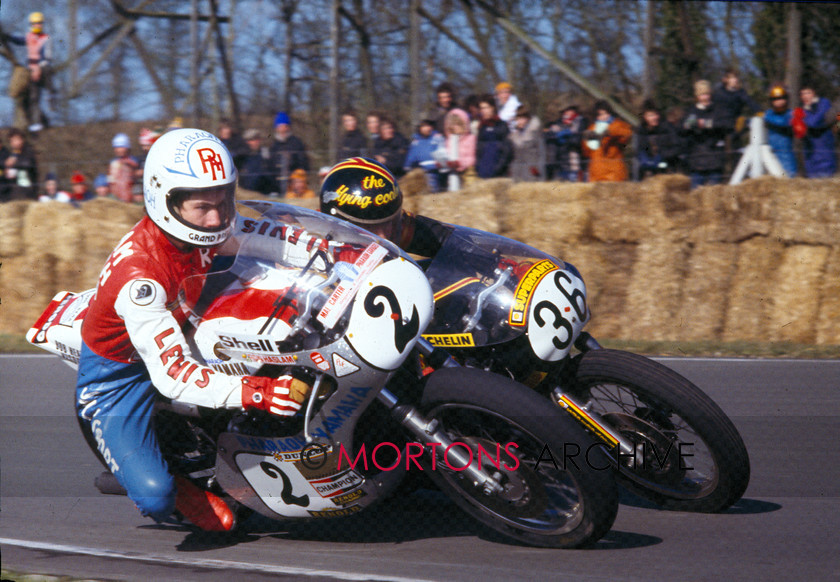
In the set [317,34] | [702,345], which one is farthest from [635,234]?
[317,34]

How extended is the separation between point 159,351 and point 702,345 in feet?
17.2

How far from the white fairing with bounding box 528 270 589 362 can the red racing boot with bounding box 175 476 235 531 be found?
4.29 feet

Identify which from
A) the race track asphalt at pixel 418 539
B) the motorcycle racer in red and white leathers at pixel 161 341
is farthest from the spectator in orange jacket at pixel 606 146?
the motorcycle racer in red and white leathers at pixel 161 341

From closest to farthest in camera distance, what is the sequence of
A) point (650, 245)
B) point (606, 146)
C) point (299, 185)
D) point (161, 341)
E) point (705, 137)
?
point (161, 341) → point (650, 245) → point (705, 137) → point (606, 146) → point (299, 185)

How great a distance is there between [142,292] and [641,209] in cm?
602

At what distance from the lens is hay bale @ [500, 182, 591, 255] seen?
8.46 metres

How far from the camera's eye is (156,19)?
11359mm

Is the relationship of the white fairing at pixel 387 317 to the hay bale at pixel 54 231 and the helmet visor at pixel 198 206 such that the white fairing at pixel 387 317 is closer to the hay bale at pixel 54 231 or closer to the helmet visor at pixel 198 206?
the helmet visor at pixel 198 206

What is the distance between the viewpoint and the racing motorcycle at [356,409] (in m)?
3.04

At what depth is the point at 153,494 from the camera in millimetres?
3348

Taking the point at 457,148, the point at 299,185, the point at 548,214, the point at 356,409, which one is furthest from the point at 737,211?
the point at 356,409

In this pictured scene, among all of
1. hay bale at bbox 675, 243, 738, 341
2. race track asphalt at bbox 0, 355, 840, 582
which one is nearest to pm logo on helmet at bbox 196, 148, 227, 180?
race track asphalt at bbox 0, 355, 840, 582

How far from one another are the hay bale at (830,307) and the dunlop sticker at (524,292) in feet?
16.0

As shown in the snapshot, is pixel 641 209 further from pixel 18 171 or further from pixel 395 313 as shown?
pixel 18 171
